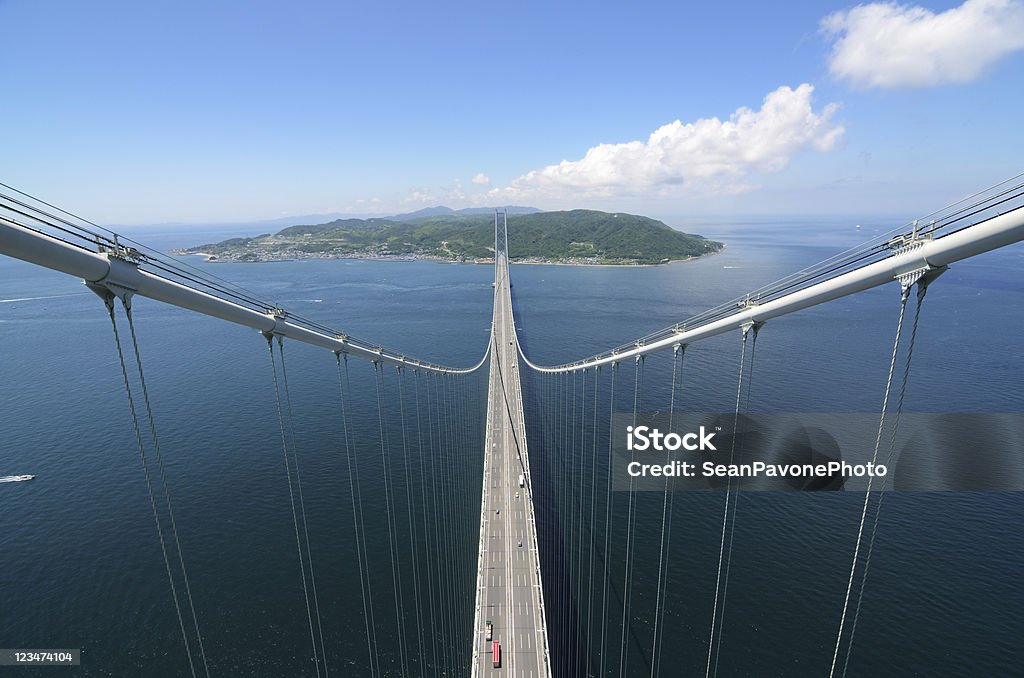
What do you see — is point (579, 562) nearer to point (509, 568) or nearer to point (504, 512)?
point (504, 512)

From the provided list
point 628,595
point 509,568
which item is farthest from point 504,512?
point 628,595

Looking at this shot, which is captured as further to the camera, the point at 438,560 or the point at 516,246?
the point at 516,246

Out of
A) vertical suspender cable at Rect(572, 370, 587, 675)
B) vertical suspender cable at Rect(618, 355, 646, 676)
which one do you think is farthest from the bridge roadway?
vertical suspender cable at Rect(618, 355, 646, 676)

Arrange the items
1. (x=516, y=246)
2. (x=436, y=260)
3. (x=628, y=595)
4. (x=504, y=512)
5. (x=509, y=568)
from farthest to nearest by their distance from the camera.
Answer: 1. (x=516, y=246)
2. (x=436, y=260)
3. (x=504, y=512)
4. (x=628, y=595)
5. (x=509, y=568)

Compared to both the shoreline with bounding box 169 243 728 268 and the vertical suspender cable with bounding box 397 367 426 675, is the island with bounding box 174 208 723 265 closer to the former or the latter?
the shoreline with bounding box 169 243 728 268

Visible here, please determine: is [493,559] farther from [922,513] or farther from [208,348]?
[208,348]

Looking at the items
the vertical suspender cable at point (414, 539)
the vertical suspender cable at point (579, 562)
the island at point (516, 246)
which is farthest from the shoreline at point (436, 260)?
the vertical suspender cable at point (414, 539)

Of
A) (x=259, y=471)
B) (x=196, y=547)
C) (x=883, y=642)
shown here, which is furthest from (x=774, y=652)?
(x=259, y=471)
